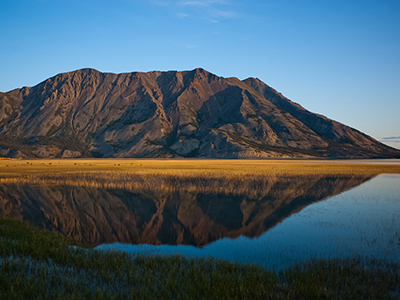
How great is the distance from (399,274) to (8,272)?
13.7m

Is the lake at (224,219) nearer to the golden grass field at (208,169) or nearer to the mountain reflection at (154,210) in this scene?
the mountain reflection at (154,210)

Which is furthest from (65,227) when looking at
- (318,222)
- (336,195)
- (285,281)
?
(336,195)

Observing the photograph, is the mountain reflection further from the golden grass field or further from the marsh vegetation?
the golden grass field

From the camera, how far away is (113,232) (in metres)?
A: 18.8

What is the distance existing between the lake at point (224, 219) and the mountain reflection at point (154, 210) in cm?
6

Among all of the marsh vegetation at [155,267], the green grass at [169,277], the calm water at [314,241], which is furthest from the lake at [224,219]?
the green grass at [169,277]

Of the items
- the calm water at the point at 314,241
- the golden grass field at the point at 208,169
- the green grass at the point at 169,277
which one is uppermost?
the green grass at the point at 169,277

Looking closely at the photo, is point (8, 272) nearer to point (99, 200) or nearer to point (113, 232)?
point (113, 232)

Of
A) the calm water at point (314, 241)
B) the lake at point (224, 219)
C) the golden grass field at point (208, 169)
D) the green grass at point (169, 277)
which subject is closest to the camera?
the green grass at point (169, 277)

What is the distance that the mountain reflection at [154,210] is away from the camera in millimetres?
18656

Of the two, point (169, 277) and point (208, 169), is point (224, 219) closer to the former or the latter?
point (169, 277)

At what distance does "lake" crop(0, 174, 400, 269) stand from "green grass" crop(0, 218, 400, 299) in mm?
1957

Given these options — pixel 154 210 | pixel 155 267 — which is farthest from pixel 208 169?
pixel 155 267

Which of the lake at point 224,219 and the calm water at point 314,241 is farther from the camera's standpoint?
the lake at point 224,219
